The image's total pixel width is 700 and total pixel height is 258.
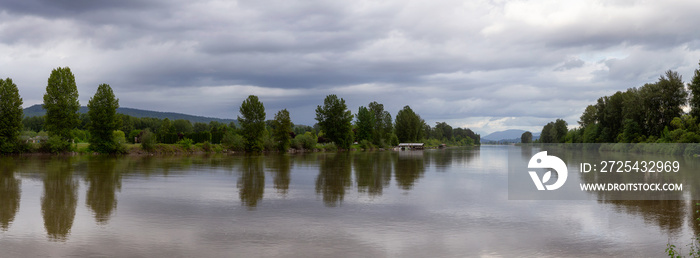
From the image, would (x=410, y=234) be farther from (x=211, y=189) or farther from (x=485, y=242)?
(x=211, y=189)

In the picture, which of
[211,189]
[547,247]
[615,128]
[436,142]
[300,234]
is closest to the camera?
[547,247]

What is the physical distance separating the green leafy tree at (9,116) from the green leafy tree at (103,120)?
26.2 feet

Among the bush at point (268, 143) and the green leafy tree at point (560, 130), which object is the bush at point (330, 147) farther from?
the green leafy tree at point (560, 130)

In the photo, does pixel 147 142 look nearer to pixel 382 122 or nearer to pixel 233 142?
pixel 233 142

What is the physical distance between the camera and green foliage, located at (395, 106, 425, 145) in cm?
13888

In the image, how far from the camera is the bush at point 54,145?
186ft

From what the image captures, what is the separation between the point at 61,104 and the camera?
194 ft

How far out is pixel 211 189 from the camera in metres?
20.6

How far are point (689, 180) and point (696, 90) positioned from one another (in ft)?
153

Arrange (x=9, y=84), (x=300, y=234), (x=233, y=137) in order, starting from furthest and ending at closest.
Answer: (x=233, y=137)
(x=9, y=84)
(x=300, y=234)

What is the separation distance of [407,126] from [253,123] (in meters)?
64.7

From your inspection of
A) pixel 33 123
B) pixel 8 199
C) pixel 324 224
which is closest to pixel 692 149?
pixel 324 224

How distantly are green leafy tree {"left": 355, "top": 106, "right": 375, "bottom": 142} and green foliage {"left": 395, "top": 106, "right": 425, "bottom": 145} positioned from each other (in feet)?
66.7

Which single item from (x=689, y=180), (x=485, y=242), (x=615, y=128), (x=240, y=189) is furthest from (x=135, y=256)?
(x=615, y=128)
